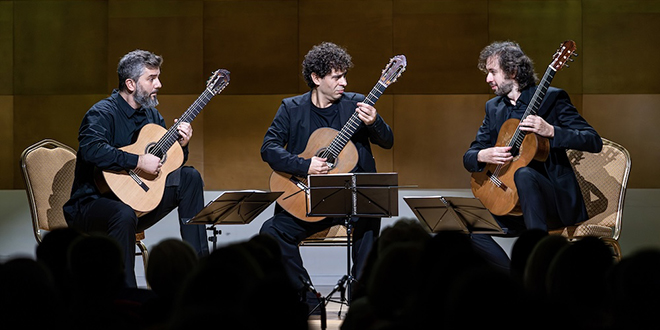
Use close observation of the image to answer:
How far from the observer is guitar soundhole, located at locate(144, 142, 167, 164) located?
405 cm

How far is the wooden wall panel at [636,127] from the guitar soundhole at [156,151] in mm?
3505

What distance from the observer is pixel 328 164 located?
4035 mm

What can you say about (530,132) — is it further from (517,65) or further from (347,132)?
(347,132)

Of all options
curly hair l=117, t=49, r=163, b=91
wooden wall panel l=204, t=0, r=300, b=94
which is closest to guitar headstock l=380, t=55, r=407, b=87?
curly hair l=117, t=49, r=163, b=91

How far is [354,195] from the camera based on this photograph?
3607mm

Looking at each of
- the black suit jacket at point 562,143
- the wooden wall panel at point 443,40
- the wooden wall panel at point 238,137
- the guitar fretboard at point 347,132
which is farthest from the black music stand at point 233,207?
the wooden wall panel at point 443,40

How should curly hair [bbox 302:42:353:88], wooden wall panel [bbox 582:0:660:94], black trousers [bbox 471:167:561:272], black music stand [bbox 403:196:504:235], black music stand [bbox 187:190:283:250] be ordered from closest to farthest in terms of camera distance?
black music stand [bbox 403:196:504:235], black music stand [bbox 187:190:283:250], black trousers [bbox 471:167:561:272], curly hair [bbox 302:42:353:88], wooden wall panel [bbox 582:0:660:94]

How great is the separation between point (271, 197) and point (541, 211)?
4.68ft

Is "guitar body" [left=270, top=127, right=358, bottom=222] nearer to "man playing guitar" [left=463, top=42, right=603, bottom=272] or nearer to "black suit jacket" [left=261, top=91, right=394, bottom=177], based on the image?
"black suit jacket" [left=261, top=91, right=394, bottom=177]

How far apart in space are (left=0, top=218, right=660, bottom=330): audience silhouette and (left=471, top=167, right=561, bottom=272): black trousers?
1.67 meters

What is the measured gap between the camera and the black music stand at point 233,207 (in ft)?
11.4

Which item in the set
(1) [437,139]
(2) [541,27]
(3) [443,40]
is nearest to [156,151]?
(1) [437,139]

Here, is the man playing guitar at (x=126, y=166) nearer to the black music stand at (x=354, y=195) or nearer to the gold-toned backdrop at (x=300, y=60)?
the black music stand at (x=354, y=195)

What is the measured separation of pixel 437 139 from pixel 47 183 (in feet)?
10.1
